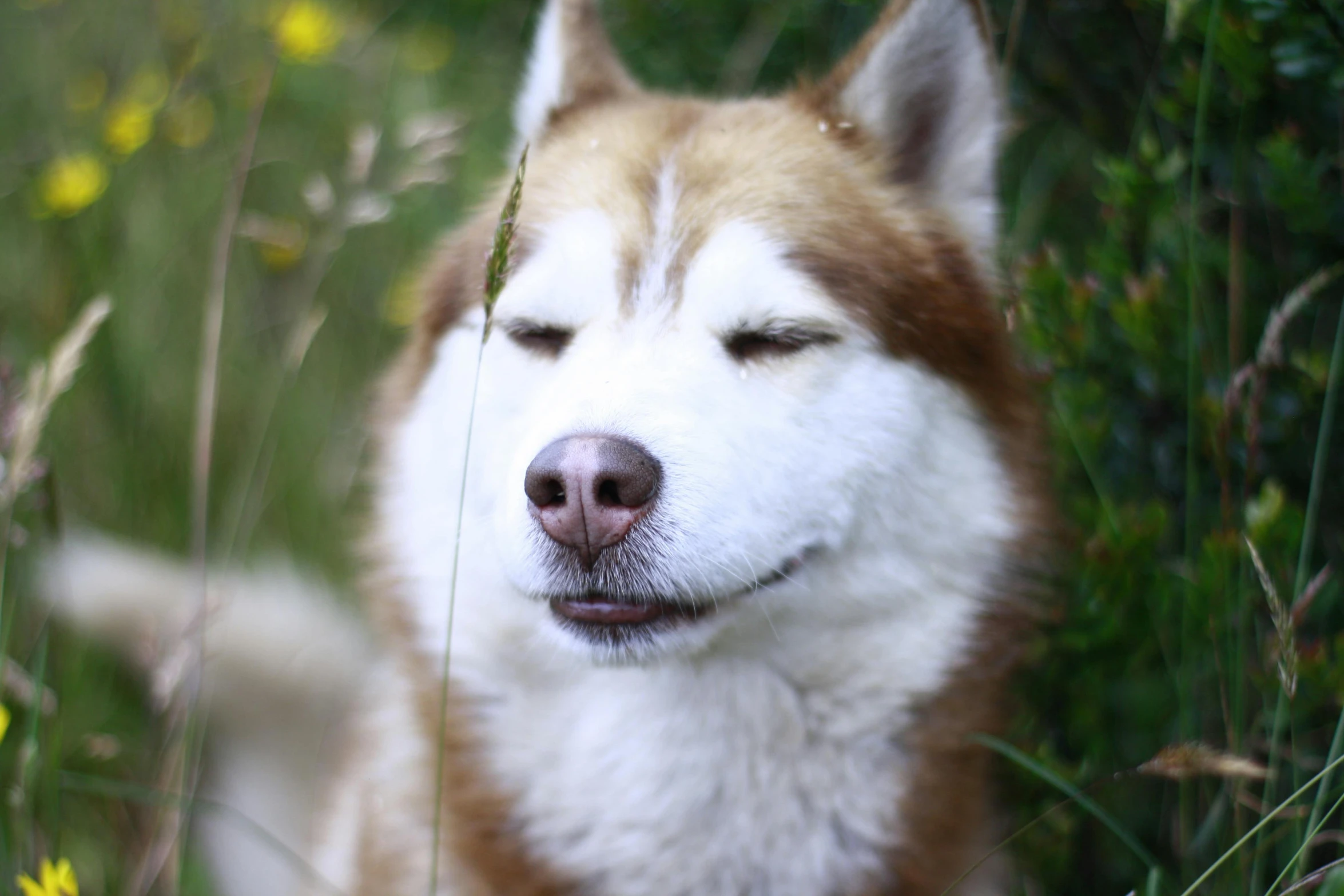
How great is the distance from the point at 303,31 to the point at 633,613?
2255 mm

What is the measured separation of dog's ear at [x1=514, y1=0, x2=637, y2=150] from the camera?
2188 mm

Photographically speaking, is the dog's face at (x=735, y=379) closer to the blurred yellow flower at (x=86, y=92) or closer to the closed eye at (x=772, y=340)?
the closed eye at (x=772, y=340)

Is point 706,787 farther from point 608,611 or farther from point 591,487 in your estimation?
point 591,487

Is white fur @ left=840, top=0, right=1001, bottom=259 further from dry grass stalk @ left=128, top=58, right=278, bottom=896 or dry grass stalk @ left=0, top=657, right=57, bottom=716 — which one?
dry grass stalk @ left=0, top=657, right=57, bottom=716

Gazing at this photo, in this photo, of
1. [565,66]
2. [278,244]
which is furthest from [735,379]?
[278,244]

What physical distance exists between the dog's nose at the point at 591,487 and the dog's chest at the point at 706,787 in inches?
18.0

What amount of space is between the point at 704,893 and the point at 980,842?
1.94 feet

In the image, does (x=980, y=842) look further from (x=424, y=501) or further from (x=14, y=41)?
(x=14, y=41)

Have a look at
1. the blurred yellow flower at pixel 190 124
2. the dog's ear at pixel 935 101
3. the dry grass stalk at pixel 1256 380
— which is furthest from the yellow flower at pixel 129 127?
the dry grass stalk at pixel 1256 380

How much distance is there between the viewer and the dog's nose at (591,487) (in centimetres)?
145

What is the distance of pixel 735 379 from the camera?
1.64m

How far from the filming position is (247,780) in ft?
9.71

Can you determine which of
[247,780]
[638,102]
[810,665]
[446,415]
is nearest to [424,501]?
[446,415]

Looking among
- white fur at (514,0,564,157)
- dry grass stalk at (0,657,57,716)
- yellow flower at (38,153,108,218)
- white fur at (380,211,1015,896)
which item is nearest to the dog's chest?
white fur at (380,211,1015,896)
